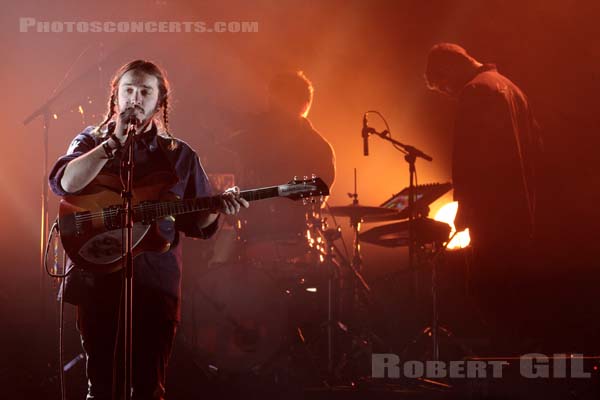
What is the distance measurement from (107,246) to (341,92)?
4433 mm

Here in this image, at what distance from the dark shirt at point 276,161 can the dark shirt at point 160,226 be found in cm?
201

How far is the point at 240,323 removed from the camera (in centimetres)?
523

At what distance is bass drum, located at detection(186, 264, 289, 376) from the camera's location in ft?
17.0

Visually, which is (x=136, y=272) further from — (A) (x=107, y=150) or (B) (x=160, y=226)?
(A) (x=107, y=150)

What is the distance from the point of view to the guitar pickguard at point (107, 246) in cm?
274

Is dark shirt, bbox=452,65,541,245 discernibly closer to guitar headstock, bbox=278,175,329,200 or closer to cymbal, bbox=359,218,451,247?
cymbal, bbox=359,218,451,247

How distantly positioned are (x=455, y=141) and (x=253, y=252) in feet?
5.65

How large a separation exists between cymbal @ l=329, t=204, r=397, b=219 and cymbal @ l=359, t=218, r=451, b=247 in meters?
0.12

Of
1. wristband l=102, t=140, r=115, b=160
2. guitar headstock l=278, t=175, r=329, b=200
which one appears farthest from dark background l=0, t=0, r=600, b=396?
wristband l=102, t=140, r=115, b=160

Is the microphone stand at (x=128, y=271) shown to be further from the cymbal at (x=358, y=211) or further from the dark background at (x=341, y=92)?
the cymbal at (x=358, y=211)

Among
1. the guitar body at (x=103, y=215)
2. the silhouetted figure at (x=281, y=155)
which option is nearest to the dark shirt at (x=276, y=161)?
the silhouetted figure at (x=281, y=155)

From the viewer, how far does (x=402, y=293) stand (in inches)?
263

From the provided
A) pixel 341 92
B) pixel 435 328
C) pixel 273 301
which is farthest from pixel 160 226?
pixel 341 92

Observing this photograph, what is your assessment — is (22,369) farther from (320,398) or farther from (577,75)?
(577,75)
